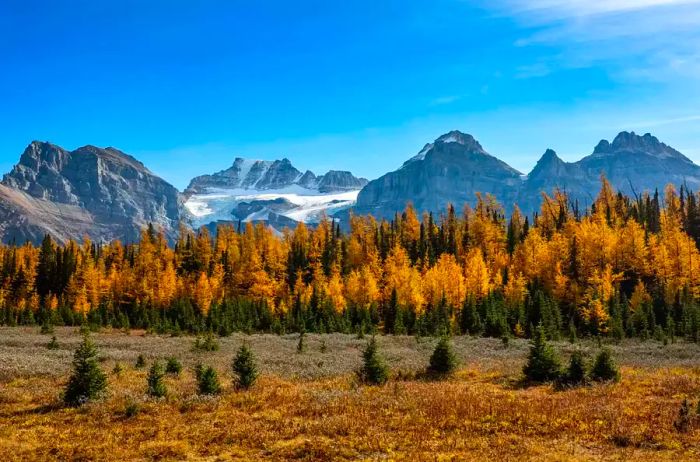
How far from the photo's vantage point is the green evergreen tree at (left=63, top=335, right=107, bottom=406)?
22781mm

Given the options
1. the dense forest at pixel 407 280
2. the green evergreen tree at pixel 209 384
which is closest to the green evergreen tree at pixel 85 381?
the green evergreen tree at pixel 209 384

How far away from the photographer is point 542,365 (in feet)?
88.2

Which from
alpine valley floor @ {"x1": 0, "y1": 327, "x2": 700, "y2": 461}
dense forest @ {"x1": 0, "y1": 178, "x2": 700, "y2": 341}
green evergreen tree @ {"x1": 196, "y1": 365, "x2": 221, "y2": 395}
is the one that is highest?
dense forest @ {"x1": 0, "y1": 178, "x2": 700, "y2": 341}

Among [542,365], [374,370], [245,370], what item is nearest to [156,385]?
[245,370]

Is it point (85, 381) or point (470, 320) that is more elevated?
point (470, 320)

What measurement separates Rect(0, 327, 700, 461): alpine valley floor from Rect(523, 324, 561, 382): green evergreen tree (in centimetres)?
156

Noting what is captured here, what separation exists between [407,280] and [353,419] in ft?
206

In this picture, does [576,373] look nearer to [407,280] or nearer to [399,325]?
[399,325]

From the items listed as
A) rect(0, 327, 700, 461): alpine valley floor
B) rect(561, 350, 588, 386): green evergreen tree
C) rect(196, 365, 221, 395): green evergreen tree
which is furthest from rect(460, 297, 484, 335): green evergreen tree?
rect(196, 365, 221, 395): green evergreen tree

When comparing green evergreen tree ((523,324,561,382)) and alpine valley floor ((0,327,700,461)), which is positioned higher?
green evergreen tree ((523,324,561,382))

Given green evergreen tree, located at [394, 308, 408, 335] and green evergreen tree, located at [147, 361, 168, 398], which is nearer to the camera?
green evergreen tree, located at [147, 361, 168, 398]

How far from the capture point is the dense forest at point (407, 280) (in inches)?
2547

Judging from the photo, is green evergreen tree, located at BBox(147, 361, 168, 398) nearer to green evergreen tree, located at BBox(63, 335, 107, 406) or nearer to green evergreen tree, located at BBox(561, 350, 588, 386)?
green evergreen tree, located at BBox(63, 335, 107, 406)

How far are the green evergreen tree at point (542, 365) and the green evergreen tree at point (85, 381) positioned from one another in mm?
20269
